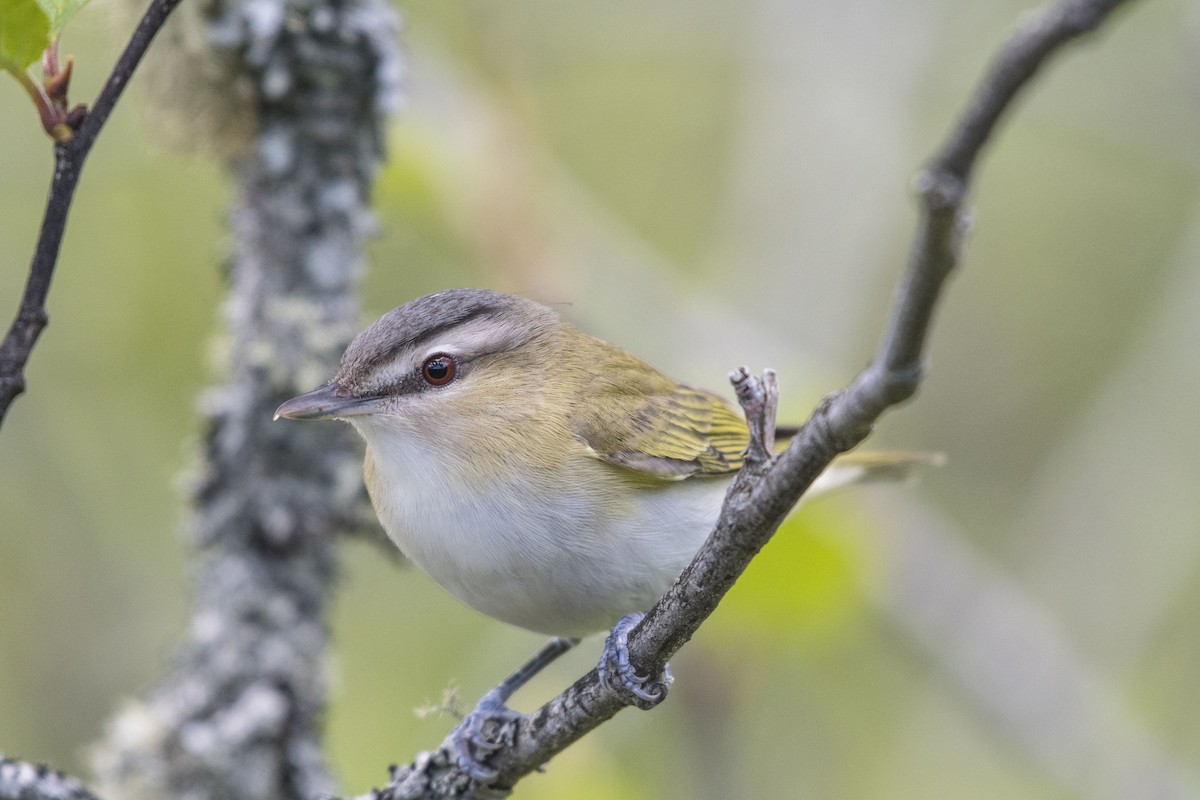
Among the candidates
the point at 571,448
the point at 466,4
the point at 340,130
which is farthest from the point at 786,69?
the point at 571,448

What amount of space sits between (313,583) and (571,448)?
1.12 m

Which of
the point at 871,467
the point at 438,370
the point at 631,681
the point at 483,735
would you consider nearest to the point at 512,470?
the point at 438,370

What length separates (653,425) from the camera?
3250 mm

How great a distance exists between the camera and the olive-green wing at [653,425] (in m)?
3.06

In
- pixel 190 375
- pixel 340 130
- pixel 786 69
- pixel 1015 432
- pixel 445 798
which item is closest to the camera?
pixel 445 798

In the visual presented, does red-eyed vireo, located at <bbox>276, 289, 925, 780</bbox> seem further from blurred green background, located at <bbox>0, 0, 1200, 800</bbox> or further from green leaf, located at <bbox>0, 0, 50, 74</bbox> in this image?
green leaf, located at <bbox>0, 0, 50, 74</bbox>

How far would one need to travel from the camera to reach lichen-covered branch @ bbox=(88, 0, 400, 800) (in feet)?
11.0

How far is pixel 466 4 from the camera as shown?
527cm

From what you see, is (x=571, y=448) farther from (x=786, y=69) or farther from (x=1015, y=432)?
(x=1015, y=432)

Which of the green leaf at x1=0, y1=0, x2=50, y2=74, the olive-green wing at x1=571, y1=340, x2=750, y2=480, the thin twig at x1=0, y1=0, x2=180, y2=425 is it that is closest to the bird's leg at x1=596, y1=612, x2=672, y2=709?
the olive-green wing at x1=571, y1=340, x2=750, y2=480

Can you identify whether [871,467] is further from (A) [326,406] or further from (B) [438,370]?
(A) [326,406]

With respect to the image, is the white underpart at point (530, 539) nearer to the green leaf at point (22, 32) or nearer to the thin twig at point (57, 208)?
the thin twig at point (57, 208)

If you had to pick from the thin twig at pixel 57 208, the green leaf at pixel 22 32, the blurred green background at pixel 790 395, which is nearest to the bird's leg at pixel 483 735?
the blurred green background at pixel 790 395

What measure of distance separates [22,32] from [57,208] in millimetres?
261
